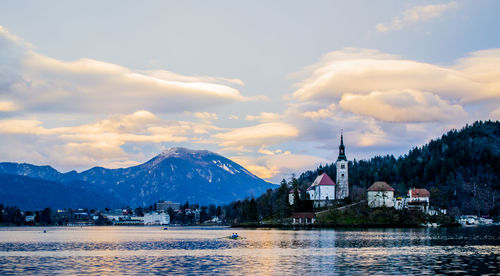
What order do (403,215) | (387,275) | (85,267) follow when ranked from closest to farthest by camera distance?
1. (387,275)
2. (85,267)
3. (403,215)

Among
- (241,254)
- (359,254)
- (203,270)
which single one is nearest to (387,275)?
(203,270)

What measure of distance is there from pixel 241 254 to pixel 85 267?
2310 cm

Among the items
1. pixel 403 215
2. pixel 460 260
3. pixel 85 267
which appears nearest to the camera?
pixel 85 267

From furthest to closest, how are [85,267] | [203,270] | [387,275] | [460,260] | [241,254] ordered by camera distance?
[241,254], [460,260], [85,267], [203,270], [387,275]

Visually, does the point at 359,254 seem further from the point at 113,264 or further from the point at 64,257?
the point at 64,257

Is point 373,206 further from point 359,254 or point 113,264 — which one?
point 113,264

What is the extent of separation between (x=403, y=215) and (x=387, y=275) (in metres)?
151

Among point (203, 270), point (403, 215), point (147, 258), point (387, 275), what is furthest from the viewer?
point (403, 215)

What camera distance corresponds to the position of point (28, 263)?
63.9 metres

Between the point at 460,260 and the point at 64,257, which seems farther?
the point at 64,257

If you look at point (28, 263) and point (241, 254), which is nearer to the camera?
point (28, 263)

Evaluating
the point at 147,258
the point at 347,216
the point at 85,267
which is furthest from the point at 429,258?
the point at 347,216

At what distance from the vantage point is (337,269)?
2159 inches

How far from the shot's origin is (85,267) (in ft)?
194
